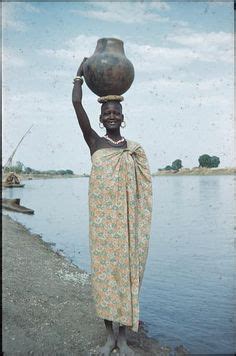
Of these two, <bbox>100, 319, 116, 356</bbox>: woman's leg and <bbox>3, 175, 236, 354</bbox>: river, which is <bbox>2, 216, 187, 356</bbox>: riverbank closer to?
<bbox>100, 319, 116, 356</bbox>: woman's leg

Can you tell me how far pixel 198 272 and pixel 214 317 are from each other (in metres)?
3.02

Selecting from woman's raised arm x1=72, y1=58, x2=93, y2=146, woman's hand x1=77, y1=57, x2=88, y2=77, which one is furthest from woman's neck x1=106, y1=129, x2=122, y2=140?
→ woman's hand x1=77, y1=57, x2=88, y2=77

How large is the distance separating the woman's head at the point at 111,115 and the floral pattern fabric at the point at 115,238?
0.27m

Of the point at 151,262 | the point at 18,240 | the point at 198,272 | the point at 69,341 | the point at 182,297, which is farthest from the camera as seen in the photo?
the point at 18,240

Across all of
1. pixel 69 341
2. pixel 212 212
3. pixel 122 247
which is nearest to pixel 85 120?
pixel 122 247

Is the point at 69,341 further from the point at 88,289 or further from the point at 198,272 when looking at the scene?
the point at 198,272

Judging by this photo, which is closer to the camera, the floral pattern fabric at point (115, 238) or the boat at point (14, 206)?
the floral pattern fabric at point (115, 238)

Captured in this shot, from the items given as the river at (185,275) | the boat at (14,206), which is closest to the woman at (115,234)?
the river at (185,275)

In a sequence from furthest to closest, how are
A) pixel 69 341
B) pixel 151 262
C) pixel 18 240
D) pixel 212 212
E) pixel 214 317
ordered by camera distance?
1. pixel 212 212
2. pixel 18 240
3. pixel 151 262
4. pixel 214 317
5. pixel 69 341

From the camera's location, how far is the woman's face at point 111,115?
4.07m

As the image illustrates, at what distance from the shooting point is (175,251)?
1194cm

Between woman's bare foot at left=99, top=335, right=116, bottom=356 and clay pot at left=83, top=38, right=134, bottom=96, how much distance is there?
2216 millimetres

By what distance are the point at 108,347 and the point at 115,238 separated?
1.01 metres

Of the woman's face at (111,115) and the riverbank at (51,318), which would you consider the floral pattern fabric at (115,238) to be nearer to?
the woman's face at (111,115)
